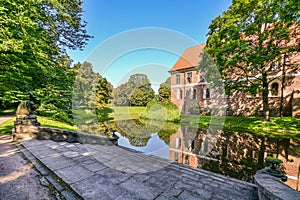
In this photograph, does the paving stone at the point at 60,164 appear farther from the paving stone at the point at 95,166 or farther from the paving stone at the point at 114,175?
the paving stone at the point at 114,175

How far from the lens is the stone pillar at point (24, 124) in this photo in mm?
4191

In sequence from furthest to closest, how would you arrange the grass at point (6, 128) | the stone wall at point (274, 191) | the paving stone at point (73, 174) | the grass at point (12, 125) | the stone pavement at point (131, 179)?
the grass at point (12, 125) < the grass at point (6, 128) < the paving stone at point (73, 174) < the stone pavement at point (131, 179) < the stone wall at point (274, 191)

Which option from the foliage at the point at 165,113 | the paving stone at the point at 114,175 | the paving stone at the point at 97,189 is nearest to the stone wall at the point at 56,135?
the paving stone at the point at 114,175

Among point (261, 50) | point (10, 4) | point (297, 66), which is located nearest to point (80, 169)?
point (10, 4)

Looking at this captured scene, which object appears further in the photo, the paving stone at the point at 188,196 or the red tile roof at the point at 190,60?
the red tile roof at the point at 190,60

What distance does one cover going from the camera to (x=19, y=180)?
2.13 meters

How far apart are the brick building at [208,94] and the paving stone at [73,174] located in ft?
22.3

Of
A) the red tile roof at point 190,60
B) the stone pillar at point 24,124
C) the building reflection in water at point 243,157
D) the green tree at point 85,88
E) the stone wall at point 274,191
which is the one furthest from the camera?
the red tile roof at point 190,60

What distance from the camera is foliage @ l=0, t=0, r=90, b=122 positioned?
4.29 meters

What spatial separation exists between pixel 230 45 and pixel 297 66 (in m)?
7.70

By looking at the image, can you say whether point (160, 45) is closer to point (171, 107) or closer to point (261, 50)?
point (261, 50)

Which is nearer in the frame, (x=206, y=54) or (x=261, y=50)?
(x=261, y=50)

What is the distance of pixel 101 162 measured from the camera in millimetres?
2910

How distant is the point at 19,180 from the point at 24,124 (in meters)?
3.01
